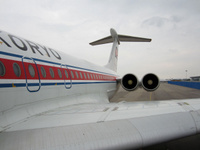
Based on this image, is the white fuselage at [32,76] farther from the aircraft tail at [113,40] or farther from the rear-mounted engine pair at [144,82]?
the aircraft tail at [113,40]

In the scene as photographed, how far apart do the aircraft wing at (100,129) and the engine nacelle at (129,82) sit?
5637mm

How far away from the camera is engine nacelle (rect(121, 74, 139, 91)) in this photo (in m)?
9.66

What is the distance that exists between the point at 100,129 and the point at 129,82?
704 centimetres

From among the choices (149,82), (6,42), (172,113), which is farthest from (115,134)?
(149,82)

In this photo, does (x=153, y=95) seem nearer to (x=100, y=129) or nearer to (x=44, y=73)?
(x=44, y=73)

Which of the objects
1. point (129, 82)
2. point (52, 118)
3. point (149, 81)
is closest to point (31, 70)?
point (52, 118)

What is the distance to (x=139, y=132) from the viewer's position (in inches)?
122

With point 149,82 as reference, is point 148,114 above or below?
below

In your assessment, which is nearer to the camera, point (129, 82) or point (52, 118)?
point (52, 118)

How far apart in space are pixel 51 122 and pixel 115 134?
1.28m

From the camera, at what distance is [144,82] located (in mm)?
9352

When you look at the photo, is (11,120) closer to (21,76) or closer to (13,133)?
(13,133)

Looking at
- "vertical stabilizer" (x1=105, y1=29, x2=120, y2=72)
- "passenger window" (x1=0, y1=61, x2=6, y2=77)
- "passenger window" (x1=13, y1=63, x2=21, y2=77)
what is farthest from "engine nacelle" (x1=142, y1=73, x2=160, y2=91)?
"passenger window" (x1=0, y1=61, x2=6, y2=77)

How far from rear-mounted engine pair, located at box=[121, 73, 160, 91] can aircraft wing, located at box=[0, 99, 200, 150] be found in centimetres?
521
